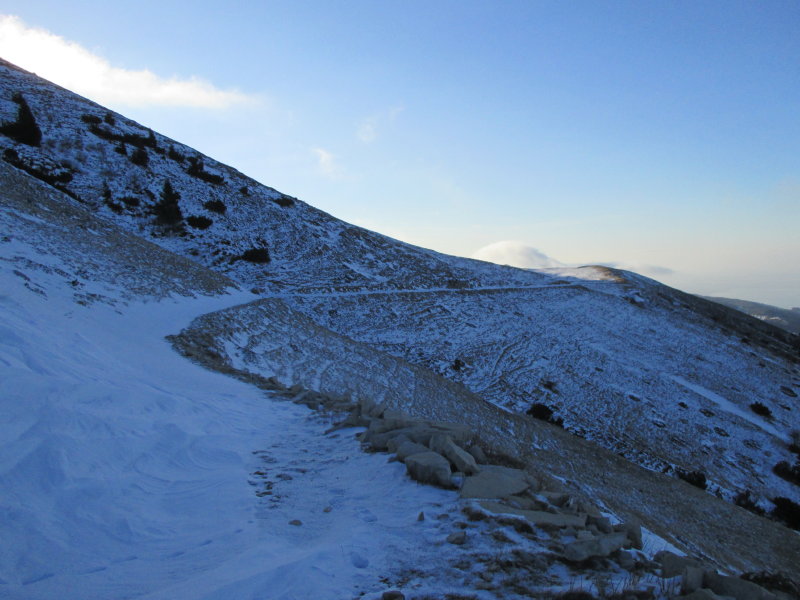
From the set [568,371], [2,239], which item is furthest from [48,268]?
[568,371]

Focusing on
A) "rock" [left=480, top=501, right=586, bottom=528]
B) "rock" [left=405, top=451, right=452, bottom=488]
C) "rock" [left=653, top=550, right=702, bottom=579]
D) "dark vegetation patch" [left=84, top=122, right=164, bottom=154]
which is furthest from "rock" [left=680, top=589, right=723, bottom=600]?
"dark vegetation patch" [left=84, top=122, right=164, bottom=154]

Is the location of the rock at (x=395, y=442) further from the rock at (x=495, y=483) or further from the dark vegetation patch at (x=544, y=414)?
the dark vegetation patch at (x=544, y=414)

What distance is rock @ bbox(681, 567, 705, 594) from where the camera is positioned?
4.04 m

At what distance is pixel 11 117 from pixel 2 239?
2617 centimetres

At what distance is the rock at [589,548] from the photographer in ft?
14.5

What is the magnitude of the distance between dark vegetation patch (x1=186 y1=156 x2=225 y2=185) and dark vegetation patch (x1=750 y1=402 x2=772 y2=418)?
46.4 meters

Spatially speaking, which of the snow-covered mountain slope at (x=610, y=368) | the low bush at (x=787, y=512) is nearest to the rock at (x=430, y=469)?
the snow-covered mountain slope at (x=610, y=368)

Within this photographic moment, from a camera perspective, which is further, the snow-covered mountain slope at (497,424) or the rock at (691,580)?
the snow-covered mountain slope at (497,424)

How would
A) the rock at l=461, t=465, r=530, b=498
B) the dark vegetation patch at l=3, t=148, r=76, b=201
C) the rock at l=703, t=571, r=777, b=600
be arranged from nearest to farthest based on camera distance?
the rock at l=703, t=571, r=777, b=600 → the rock at l=461, t=465, r=530, b=498 → the dark vegetation patch at l=3, t=148, r=76, b=201

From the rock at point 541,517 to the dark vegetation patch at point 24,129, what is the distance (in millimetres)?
40073

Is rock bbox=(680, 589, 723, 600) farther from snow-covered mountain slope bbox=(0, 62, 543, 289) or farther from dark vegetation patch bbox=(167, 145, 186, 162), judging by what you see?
dark vegetation patch bbox=(167, 145, 186, 162)

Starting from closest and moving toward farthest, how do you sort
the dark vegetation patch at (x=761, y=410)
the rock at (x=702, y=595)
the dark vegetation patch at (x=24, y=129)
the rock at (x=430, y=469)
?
the rock at (x=702, y=595) < the rock at (x=430, y=469) < the dark vegetation patch at (x=761, y=410) < the dark vegetation patch at (x=24, y=129)

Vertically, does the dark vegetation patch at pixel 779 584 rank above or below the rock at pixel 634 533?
above

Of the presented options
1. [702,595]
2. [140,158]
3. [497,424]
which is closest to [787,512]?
[497,424]
